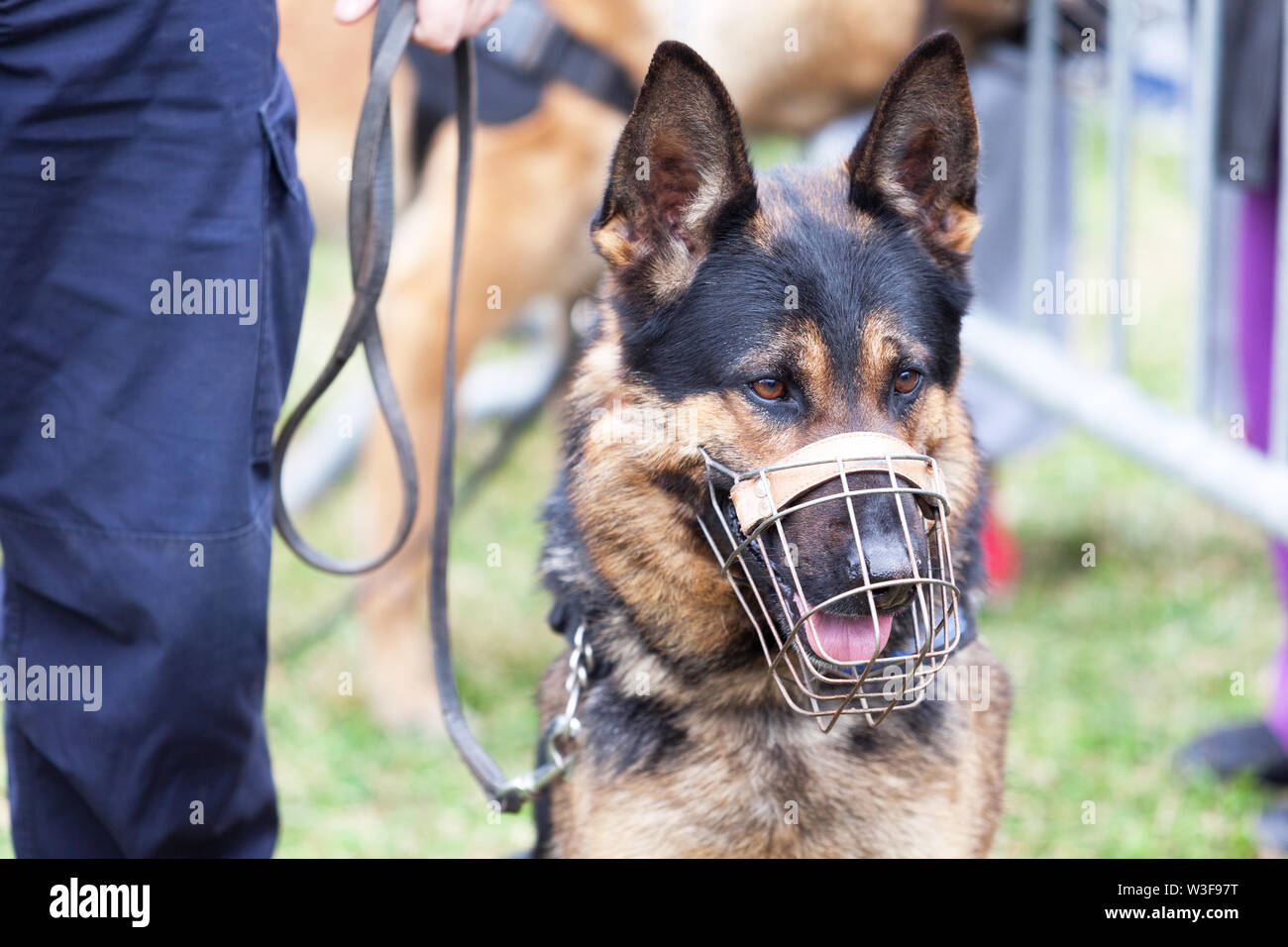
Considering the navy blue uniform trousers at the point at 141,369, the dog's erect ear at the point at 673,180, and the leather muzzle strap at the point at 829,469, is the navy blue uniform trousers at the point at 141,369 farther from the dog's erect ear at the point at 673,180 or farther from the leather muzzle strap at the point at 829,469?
the leather muzzle strap at the point at 829,469

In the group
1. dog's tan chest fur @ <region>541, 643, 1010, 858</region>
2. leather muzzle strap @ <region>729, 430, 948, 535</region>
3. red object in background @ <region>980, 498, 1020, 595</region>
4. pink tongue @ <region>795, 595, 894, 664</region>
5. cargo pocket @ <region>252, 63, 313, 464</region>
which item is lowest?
red object in background @ <region>980, 498, 1020, 595</region>

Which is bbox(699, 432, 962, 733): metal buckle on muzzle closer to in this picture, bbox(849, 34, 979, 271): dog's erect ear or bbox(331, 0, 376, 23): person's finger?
bbox(849, 34, 979, 271): dog's erect ear

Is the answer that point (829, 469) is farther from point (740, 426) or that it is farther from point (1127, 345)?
point (1127, 345)

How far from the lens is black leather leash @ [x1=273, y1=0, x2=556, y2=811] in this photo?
2014mm

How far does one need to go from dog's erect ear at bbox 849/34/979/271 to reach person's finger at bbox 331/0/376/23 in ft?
2.69

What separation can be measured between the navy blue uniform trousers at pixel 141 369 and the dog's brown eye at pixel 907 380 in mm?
954

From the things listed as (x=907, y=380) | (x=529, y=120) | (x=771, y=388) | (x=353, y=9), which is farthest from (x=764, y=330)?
(x=529, y=120)

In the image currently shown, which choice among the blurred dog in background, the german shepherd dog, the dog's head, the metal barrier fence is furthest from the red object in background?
the dog's head

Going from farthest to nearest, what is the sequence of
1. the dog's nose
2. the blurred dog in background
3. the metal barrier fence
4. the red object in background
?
the red object in background, the blurred dog in background, the metal barrier fence, the dog's nose

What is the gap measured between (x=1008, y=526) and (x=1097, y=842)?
6.74ft

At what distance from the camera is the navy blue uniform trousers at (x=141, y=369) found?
177 centimetres

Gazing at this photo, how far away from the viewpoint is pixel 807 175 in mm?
2191

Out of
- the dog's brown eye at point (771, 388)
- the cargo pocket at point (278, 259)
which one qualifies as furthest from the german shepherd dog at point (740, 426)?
the cargo pocket at point (278, 259)
